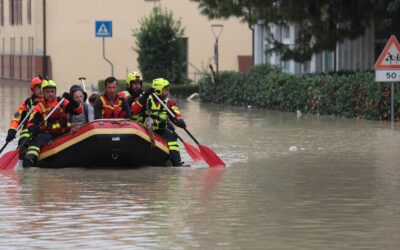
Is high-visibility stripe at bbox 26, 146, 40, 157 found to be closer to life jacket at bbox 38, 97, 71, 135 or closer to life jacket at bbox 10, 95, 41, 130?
life jacket at bbox 38, 97, 71, 135

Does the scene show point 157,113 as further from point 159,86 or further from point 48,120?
point 48,120

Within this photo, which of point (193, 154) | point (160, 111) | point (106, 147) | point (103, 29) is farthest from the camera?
point (103, 29)

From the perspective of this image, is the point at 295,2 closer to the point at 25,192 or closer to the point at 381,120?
the point at 381,120

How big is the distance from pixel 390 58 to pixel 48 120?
445 inches

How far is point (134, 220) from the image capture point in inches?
502

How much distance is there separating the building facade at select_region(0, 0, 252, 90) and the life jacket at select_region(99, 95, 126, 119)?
142 feet

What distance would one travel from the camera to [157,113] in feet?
64.6

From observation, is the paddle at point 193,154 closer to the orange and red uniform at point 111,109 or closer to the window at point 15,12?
the orange and red uniform at point 111,109

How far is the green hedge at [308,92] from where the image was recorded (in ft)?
101

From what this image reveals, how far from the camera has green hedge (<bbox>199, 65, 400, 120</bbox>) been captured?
101 ft

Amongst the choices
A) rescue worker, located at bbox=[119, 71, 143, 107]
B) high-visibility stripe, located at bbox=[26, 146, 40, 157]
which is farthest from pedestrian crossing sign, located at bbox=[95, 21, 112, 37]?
high-visibility stripe, located at bbox=[26, 146, 40, 157]

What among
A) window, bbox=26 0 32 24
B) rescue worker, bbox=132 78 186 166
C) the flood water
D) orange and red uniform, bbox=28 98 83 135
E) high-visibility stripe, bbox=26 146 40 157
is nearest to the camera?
the flood water

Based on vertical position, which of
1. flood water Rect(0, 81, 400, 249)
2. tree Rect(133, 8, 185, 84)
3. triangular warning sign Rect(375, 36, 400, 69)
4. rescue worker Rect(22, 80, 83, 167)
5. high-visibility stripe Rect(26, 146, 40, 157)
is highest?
tree Rect(133, 8, 185, 84)

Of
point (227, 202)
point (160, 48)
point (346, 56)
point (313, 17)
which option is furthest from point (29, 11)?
point (227, 202)
